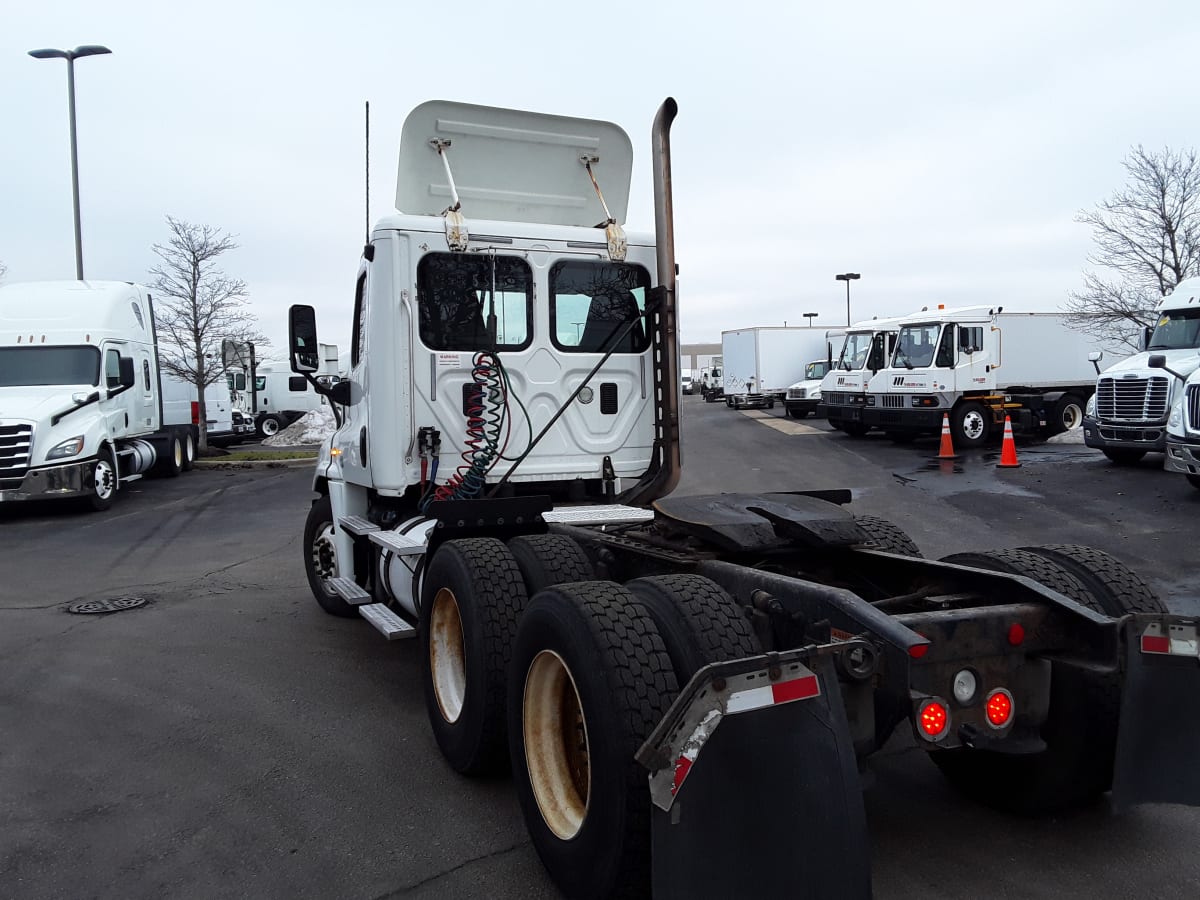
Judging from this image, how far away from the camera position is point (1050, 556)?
12.8 feet

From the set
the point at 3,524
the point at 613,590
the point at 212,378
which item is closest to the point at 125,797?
the point at 613,590

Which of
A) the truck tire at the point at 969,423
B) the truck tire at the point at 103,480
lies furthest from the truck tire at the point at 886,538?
the truck tire at the point at 969,423

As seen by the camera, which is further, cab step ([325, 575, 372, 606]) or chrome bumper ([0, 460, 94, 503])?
chrome bumper ([0, 460, 94, 503])

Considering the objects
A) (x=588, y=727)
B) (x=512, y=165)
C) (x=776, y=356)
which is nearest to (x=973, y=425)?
(x=776, y=356)

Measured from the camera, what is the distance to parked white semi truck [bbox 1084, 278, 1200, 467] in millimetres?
14633

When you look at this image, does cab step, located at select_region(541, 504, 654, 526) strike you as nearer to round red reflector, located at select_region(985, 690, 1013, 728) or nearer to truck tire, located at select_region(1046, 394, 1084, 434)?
round red reflector, located at select_region(985, 690, 1013, 728)

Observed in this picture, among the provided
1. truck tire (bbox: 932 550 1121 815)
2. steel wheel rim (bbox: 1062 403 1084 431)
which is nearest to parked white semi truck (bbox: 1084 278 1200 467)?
steel wheel rim (bbox: 1062 403 1084 431)

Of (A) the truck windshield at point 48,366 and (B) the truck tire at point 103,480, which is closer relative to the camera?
(B) the truck tire at point 103,480

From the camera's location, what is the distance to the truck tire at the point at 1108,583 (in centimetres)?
357

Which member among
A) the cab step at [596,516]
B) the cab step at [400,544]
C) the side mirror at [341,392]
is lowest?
the cab step at [400,544]

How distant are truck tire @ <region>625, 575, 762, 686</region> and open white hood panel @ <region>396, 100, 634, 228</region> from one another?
12.3ft

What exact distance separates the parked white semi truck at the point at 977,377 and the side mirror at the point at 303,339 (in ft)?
55.5

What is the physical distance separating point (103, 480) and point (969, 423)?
17395 millimetres

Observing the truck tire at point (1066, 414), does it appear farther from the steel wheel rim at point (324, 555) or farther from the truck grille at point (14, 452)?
the truck grille at point (14, 452)
